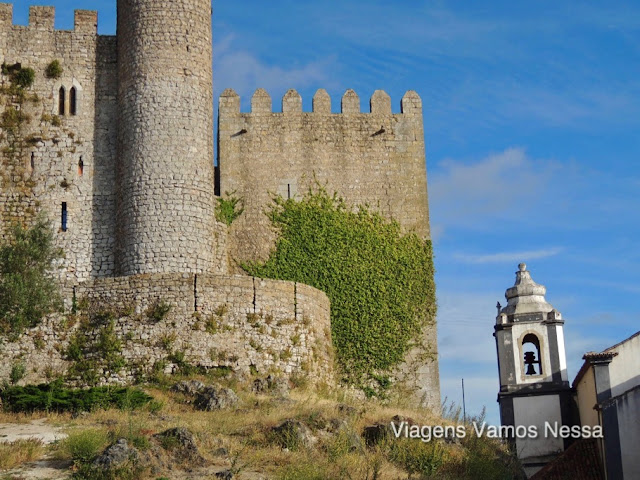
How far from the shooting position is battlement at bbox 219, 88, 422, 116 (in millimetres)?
35562

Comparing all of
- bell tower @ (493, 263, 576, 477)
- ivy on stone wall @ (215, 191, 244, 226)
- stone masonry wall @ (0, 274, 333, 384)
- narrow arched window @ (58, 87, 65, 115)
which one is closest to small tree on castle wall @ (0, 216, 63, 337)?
stone masonry wall @ (0, 274, 333, 384)

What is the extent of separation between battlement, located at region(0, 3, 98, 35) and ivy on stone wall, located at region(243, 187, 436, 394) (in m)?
7.95

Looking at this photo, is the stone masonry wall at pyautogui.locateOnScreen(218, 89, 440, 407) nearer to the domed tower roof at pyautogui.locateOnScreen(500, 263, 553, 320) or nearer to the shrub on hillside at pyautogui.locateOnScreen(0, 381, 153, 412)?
the domed tower roof at pyautogui.locateOnScreen(500, 263, 553, 320)

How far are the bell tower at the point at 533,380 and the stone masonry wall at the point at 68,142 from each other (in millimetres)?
11556

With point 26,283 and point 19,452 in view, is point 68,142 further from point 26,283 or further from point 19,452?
point 19,452

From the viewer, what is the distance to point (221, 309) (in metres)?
29.0

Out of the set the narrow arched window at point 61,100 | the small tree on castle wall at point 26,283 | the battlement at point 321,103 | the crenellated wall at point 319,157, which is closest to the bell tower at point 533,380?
the crenellated wall at point 319,157

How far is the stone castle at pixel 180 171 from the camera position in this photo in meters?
29.3

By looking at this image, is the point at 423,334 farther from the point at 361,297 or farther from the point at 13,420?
the point at 13,420

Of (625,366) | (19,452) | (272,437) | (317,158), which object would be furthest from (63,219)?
(625,366)

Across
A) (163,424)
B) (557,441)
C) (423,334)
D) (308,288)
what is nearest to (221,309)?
(308,288)

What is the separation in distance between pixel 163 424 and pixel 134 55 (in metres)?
13.0

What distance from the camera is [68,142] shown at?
33.9m

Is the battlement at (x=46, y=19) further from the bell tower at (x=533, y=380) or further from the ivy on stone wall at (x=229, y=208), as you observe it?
the bell tower at (x=533, y=380)
